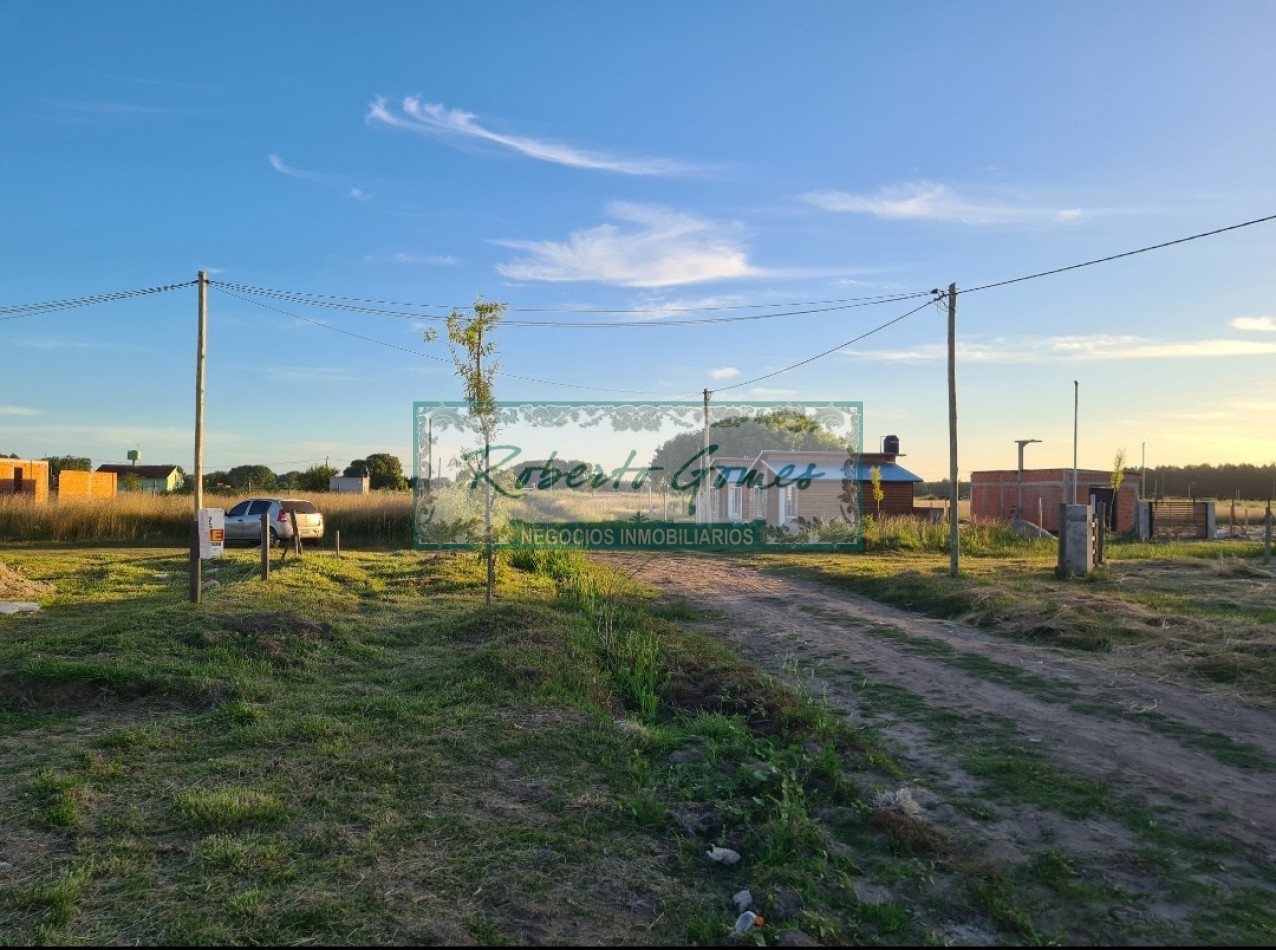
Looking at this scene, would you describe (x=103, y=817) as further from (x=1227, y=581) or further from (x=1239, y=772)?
(x=1227, y=581)

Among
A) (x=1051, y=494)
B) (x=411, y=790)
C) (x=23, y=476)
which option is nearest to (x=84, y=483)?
(x=23, y=476)

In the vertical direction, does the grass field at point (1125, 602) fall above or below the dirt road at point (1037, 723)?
above

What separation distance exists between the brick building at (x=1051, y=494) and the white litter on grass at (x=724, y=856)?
3302 cm

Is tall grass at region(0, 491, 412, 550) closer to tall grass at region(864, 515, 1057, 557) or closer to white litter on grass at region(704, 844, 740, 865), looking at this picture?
tall grass at region(864, 515, 1057, 557)

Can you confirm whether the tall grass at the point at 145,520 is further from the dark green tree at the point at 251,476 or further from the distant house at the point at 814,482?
the dark green tree at the point at 251,476

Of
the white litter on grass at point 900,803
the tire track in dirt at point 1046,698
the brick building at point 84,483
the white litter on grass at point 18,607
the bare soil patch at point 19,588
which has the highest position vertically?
the brick building at point 84,483

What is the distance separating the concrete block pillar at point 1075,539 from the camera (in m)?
17.4

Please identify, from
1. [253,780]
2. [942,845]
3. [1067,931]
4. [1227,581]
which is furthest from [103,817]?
[1227,581]

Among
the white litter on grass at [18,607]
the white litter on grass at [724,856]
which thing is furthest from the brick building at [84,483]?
the white litter on grass at [724,856]

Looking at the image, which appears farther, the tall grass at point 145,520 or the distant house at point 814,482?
the distant house at point 814,482

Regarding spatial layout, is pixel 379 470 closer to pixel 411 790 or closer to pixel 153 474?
pixel 153 474

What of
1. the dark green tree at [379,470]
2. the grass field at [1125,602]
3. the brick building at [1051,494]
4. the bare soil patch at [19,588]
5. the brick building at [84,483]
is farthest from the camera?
the dark green tree at [379,470]

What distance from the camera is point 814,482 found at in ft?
108

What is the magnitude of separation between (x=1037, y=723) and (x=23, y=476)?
173 ft
